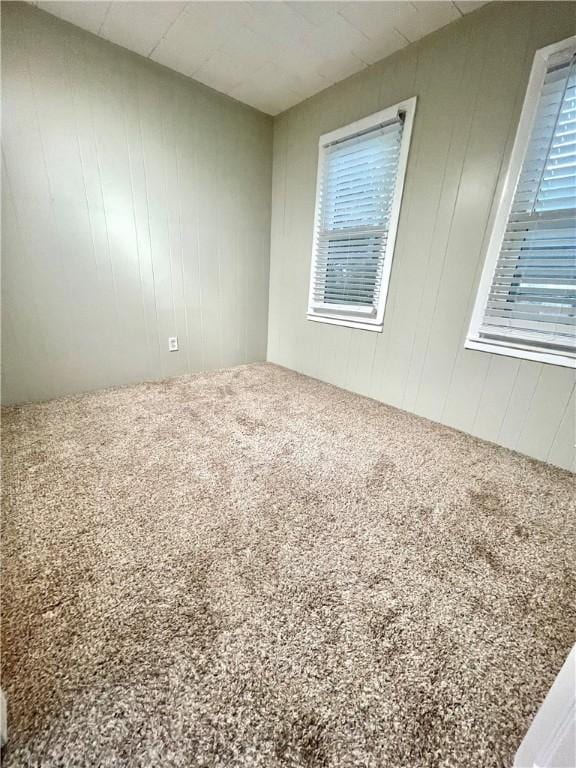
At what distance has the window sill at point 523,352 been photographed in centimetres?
146

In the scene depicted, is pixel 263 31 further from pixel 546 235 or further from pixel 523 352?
pixel 523 352

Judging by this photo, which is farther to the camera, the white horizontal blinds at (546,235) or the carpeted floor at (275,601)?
the white horizontal blinds at (546,235)

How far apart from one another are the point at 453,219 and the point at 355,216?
0.72m

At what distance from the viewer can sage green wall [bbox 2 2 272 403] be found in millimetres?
1714

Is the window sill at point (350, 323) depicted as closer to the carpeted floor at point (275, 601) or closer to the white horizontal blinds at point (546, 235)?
the white horizontal blinds at point (546, 235)

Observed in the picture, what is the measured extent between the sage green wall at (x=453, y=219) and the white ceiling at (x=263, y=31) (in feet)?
0.46

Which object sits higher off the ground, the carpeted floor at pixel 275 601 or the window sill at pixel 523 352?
the window sill at pixel 523 352

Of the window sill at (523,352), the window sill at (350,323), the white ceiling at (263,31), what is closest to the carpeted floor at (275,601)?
the window sill at (523,352)

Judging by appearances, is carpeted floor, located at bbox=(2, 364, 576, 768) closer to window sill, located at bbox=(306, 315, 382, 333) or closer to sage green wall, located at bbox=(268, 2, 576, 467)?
sage green wall, located at bbox=(268, 2, 576, 467)

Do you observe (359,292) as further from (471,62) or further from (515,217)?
(471,62)

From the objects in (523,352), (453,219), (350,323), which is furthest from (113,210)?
(523,352)

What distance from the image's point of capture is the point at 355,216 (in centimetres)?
218

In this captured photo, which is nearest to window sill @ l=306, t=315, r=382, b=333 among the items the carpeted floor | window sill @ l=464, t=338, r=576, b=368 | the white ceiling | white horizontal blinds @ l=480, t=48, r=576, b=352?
window sill @ l=464, t=338, r=576, b=368

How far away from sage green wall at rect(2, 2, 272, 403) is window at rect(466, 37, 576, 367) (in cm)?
198
